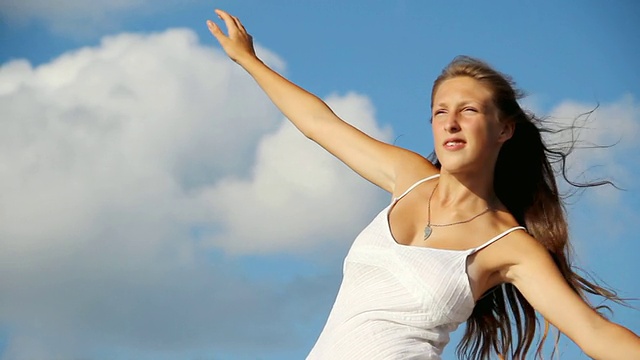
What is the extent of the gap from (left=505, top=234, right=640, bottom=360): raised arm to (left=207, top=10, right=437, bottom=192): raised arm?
0.64 metres

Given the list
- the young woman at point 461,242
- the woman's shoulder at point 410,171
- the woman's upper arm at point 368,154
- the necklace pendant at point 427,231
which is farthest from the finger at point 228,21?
the necklace pendant at point 427,231

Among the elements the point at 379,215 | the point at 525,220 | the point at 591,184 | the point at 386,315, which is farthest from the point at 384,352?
the point at 591,184

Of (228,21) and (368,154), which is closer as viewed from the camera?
(368,154)

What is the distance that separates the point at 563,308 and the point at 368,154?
1.17m

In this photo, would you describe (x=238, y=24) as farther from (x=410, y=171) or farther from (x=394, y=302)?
(x=394, y=302)

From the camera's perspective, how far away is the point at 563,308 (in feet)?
15.3

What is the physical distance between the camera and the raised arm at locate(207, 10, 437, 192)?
5207 mm

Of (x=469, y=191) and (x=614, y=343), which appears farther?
(x=469, y=191)

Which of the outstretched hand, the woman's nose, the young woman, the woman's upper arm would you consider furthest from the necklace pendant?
the outstretched hand

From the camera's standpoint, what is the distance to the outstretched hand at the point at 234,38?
221 inches

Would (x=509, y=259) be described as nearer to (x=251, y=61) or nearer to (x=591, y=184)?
(x=591, y=184)

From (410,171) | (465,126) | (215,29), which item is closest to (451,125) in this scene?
(465,126)

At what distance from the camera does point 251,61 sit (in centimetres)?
562

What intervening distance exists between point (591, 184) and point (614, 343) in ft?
3.59
